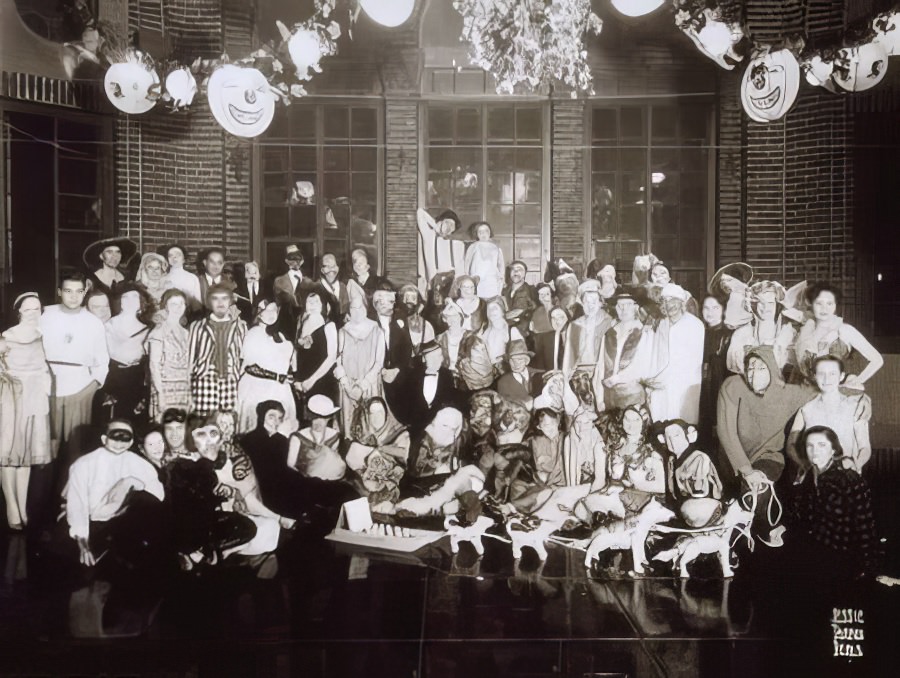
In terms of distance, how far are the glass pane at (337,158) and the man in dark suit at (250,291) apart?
2.84ft

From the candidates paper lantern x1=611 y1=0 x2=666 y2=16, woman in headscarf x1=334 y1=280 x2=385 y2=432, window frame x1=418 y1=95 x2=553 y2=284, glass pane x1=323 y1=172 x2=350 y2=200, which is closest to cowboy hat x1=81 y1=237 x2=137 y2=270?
glass pane x1=323 y1=172 x2=350 y2=200

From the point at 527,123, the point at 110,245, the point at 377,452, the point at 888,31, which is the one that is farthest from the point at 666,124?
the point at 110,245

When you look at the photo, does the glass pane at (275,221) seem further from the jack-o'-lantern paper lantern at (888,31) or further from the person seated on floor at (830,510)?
the jack-o'-lantern paper lantern at (888,31)

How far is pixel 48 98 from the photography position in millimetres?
6023

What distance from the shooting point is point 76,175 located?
6.11m

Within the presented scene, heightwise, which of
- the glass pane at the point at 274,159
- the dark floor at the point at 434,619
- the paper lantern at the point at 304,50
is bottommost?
the dark floor at the point at 434,619

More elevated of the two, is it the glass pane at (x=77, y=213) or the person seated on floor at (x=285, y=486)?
the glass pane at (x=77, y=213)

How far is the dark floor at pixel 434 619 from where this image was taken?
470 cm

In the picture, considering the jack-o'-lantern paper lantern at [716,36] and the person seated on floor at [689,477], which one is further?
the jack-o'-lantern paper lantern at [716,36]

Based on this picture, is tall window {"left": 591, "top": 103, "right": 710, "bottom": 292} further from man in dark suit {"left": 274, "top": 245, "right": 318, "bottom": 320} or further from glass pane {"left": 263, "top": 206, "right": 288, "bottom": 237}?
glass pane {"left": 263, "top": 206, "right": 288, "bottom": 237}

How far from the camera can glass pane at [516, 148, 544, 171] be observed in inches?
237

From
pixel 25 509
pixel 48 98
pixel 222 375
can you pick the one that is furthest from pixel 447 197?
pixel 25 509

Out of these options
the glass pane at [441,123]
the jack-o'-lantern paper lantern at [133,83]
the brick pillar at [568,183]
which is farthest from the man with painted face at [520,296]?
the jack-o'-lantern paper lantern at [133,83]

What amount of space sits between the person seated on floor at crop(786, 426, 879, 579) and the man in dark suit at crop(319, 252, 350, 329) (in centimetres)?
330
